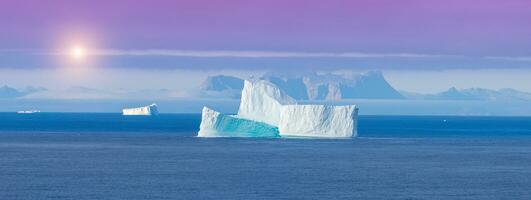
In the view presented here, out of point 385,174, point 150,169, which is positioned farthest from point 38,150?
point 385,174

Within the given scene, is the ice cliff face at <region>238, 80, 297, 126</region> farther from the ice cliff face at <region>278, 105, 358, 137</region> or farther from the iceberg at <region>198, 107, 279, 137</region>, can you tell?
the ice cliff face at <region>278, 105, 358, 137</region>

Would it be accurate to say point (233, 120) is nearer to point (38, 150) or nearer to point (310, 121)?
point (310, 121)

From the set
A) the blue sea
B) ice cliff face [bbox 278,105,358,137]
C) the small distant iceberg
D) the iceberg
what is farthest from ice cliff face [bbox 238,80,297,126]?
the blue sea

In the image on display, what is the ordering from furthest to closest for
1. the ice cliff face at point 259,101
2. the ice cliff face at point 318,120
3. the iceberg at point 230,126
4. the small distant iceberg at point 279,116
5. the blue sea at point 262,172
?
the iceberg at point 230,126 → the ice cliff face at point 259,101 → the small distant iceberg at point 279,116 → the ice cliff face at point 318,120 → the blue sea at point 262,172

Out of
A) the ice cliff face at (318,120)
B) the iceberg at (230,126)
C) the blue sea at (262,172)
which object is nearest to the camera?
the blue sea at (262,172)

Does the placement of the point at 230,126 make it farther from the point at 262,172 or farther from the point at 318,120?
the point at 262,172

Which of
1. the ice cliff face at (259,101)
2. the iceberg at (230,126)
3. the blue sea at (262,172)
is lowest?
the blue sea at (262,172)

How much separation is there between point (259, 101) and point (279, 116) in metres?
2.31

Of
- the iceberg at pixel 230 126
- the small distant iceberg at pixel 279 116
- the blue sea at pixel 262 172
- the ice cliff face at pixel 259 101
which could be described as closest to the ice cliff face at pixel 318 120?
the small distant iceberg at pixel 279 116

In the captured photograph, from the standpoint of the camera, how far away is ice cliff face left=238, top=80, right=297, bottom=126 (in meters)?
92.2

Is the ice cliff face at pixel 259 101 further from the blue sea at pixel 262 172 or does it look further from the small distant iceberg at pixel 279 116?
the blue sea at pixel 262 172

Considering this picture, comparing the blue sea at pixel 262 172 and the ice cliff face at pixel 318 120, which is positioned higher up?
the ice cliff face at pixel 318 120

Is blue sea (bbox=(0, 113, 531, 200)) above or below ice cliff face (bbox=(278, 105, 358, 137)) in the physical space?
below

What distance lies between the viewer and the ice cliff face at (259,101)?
92188 mm
